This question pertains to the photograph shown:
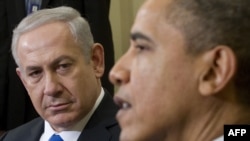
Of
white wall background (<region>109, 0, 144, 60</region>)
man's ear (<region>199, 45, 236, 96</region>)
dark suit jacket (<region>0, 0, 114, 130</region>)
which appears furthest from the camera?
white wall background (<region>109, 0, 144, 60</region>)

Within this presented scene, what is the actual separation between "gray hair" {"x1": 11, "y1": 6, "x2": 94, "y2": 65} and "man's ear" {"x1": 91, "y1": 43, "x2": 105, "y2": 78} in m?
0.03

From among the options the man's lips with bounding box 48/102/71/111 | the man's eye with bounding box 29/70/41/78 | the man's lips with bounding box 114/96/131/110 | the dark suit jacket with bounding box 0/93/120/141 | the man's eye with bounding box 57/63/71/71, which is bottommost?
the dark suit jacket with bounding box 0/93/120/141

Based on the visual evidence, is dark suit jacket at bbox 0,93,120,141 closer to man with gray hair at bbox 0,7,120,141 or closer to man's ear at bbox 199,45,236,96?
man with gray hair at bbox 0,7,120,141

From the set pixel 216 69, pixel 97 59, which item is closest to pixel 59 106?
pixel 97 59

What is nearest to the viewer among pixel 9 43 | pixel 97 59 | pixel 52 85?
pixel 52 85

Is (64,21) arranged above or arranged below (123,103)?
above

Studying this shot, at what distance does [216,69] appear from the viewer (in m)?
0.96

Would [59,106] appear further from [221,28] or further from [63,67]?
[221,28]

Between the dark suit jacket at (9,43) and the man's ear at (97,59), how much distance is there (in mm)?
729

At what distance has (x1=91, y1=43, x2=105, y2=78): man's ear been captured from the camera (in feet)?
5.82

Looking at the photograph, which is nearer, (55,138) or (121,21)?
(55,138)

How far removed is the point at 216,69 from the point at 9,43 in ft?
5.47

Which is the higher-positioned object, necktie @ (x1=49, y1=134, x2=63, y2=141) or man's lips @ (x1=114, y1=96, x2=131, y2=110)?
man's lips @ (x1=114, y1=96, x2=131, y2=110)

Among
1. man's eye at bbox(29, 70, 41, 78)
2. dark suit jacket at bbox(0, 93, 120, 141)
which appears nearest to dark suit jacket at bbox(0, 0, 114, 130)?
dark suit jacket at bbox(0, 93, 120, 141)
